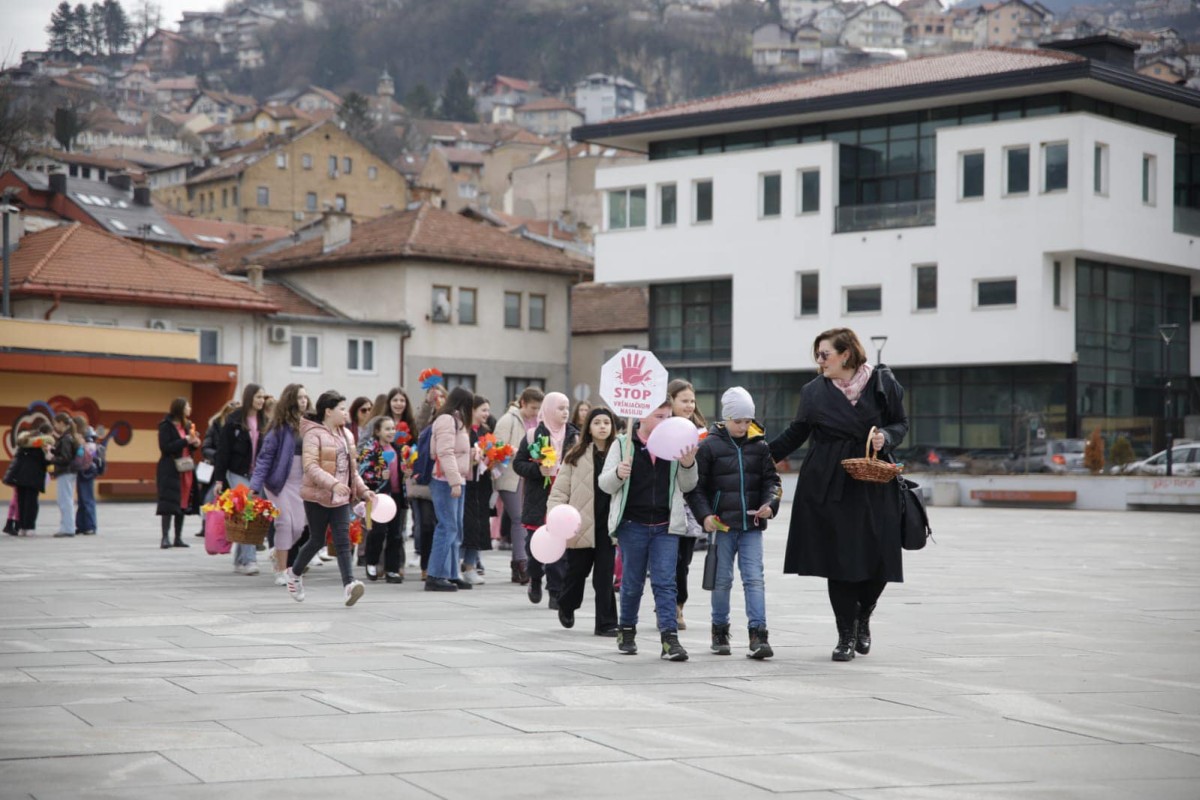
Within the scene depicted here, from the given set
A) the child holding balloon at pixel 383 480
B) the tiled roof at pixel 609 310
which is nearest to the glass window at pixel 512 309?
the tiled roof at pixel 609 310

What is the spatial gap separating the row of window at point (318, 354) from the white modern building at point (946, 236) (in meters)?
8.63

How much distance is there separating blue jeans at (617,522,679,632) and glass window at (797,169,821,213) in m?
44.1

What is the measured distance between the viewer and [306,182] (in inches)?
4328

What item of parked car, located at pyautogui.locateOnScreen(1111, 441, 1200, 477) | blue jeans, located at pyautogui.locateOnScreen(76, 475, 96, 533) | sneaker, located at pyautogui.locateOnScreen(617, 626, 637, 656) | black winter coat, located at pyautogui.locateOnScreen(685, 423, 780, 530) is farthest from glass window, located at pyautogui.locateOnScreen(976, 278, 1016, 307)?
sneaker, located at pyautogui.locateOnScreen(617, 626, 637, 656)

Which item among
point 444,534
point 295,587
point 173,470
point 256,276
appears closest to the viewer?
point 295,587

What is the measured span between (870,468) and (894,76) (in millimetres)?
47087

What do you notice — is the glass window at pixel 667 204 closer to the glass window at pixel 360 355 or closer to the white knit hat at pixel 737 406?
the glass window at pixel 360 355

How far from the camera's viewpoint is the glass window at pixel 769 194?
5503cm

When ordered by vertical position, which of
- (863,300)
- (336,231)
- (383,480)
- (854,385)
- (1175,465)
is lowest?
(1175,465)

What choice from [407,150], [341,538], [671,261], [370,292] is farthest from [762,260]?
[407,150]

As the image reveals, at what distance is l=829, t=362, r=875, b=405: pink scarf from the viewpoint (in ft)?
34.0

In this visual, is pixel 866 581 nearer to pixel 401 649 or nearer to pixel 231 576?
pixel 401 649

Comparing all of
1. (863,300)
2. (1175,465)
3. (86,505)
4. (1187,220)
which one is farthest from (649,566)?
(1187,220)

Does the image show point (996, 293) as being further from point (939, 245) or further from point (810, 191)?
point (810, 191)
